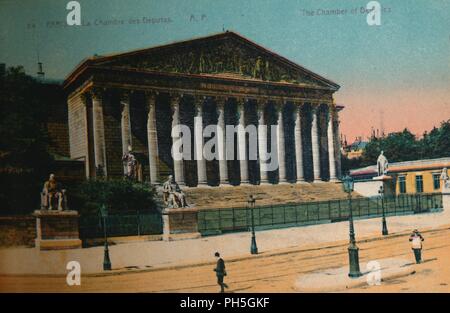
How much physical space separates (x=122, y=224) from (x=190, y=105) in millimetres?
6291

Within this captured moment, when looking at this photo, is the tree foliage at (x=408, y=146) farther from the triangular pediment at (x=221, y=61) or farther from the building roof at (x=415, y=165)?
the triangular pediment at (x=221, y=61)

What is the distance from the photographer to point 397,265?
56.7 ft

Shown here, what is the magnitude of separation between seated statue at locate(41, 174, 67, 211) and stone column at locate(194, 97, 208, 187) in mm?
4683

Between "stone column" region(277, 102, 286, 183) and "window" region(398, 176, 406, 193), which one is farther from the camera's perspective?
"stone column" region(277, 102, 286, 183)

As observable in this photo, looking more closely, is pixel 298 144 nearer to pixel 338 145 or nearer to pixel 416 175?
pixel 338 145

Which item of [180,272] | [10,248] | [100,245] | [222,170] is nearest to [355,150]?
[222,170]

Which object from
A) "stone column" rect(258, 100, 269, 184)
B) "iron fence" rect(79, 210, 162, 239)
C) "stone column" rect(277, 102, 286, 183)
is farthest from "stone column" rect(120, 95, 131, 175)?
"stone column" rect(277, 102, 286, 183)

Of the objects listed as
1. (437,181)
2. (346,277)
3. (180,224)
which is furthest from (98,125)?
(437,181)

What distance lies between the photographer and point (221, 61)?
2473 centimetres

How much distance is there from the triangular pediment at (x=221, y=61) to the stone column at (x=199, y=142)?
1401 mm

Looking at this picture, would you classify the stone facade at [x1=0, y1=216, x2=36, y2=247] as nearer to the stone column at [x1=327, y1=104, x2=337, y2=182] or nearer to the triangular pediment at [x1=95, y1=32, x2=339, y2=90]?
the triangular pediment at [x1=95, y1=32, x2=339, y2=90]

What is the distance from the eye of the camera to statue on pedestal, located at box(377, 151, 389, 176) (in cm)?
2056
